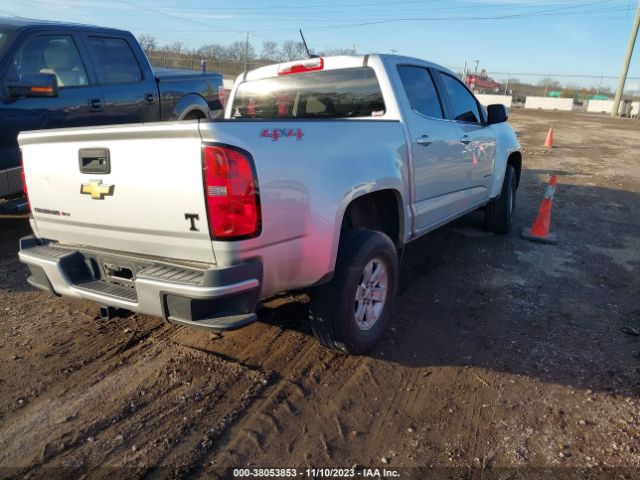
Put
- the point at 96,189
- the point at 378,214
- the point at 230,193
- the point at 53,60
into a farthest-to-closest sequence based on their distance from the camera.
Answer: the point at 53,60 → the point at 378,214 → the point at 96,189 → the point at 230,193

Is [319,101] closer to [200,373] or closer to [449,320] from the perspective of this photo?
[449,320]

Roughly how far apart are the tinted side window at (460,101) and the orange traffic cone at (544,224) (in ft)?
4.99

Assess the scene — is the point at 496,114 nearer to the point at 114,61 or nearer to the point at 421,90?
the point at 421,90

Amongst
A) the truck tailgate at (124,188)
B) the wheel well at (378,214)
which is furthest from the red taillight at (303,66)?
the truck tailgate at (124,188)

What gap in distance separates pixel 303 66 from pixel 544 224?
386 cm

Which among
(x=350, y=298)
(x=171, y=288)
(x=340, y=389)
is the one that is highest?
(x=171, y=288)

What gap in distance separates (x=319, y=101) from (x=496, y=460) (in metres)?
3.08

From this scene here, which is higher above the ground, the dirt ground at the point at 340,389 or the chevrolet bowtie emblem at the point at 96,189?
the chevrolet bowtie emblem at the point at 96,189

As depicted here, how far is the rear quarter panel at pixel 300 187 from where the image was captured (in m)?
2.54

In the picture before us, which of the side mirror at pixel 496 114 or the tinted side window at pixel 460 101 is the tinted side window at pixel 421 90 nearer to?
the tinted side window at pixel 460 101

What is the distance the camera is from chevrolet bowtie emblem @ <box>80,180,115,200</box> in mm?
2784

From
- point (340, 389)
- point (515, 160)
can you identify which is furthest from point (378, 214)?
point (515, 160)

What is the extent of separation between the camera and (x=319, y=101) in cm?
435

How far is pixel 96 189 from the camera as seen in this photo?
9.29 feet
